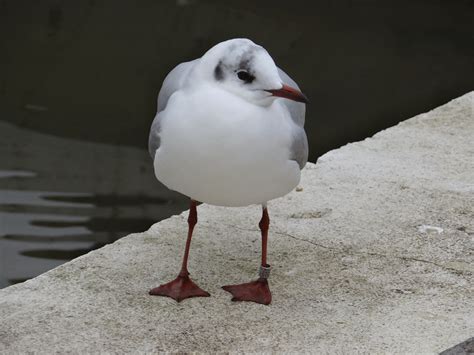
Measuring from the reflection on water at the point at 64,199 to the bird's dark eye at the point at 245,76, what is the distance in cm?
191

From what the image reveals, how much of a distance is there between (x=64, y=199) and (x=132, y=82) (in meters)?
2.10

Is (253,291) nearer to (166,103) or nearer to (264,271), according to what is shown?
(264,271)

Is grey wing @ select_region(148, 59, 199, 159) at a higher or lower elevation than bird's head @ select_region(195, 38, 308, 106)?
lower

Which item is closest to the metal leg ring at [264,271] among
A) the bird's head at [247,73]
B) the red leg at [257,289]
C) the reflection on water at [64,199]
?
the red leg at [257,289]

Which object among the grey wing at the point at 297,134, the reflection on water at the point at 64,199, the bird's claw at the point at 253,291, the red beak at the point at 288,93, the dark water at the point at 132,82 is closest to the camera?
the red beak at the point at 288,93

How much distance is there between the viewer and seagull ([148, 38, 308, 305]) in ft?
8.56

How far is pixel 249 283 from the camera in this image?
10.3 ft

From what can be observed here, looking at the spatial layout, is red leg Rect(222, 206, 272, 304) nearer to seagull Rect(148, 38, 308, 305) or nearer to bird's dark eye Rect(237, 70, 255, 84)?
seagull Rect(148, 38, 308, 305)

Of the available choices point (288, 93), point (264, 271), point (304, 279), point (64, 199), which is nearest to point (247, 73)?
point (288, 93)

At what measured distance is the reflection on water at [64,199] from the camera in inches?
173

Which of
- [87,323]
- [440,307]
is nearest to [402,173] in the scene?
[440,307]

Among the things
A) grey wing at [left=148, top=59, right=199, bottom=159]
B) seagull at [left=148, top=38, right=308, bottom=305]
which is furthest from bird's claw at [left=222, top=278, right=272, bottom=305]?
grey wing at [left=148, top=59, right=199, bottom=159]

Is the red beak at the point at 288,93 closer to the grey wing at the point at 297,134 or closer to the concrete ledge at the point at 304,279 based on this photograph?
the grey wing at the point at 297,134

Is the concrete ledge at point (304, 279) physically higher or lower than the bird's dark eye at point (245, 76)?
lower
